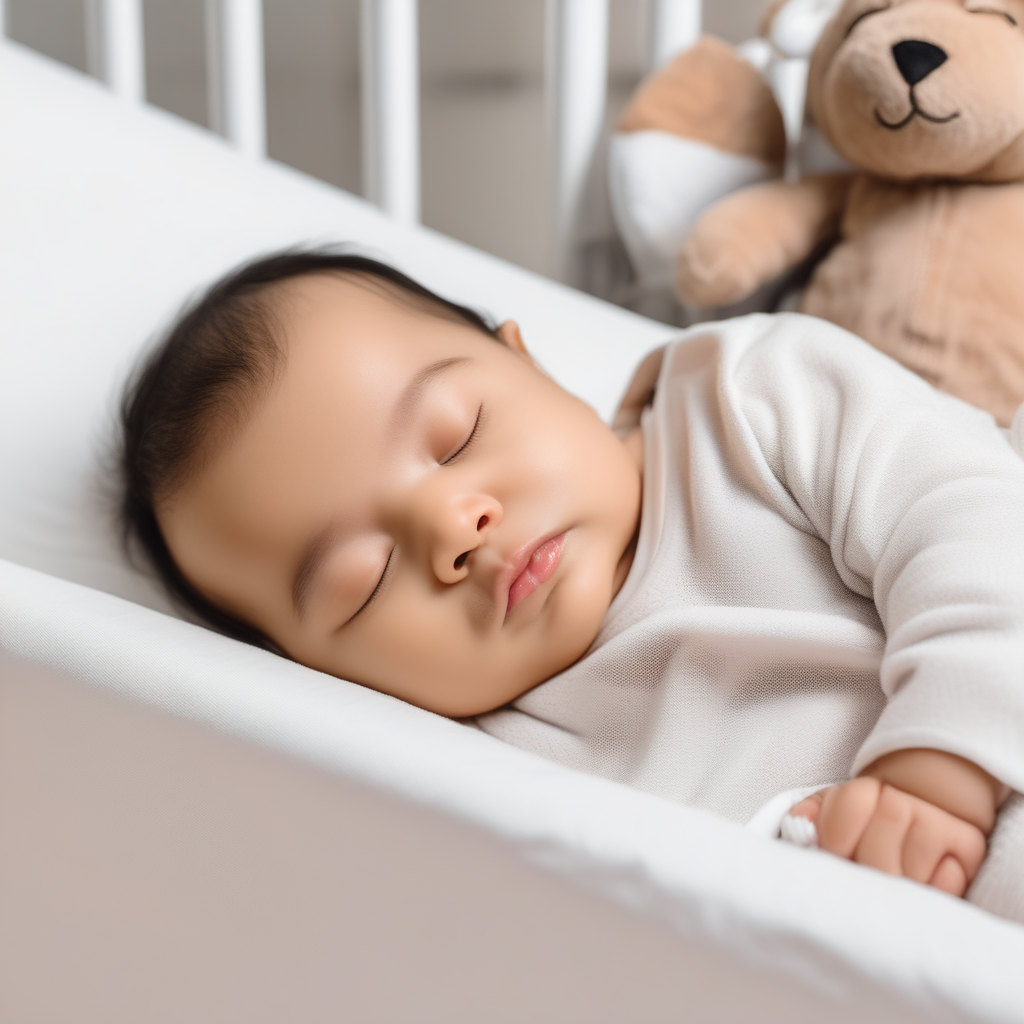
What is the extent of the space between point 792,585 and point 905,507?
9 cm

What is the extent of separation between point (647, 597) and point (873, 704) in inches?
5.7

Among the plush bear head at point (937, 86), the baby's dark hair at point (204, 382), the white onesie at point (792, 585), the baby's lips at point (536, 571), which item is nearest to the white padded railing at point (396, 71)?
the plush bear head at point (937, 86)

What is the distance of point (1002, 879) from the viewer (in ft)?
1.32

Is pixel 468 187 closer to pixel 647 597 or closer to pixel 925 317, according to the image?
pixel 925 317

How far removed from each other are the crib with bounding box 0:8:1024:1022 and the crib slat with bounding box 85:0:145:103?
1.76ft

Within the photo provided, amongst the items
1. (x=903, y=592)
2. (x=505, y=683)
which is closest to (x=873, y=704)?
(x=903, y=592)

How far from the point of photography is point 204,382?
657 millimetres

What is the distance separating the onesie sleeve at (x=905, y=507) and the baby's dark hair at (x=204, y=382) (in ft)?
0.73

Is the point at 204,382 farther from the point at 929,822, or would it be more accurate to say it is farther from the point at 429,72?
the point at 429,72

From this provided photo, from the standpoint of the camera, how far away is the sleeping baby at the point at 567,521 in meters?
0.56

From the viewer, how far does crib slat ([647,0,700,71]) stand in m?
1.17

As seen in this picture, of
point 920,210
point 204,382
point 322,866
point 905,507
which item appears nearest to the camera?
point 322,866

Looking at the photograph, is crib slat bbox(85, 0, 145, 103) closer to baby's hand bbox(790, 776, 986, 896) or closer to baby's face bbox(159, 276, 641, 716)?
baby's face bbox(159, 276, 641, 716)

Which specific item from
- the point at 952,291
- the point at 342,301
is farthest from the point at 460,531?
the point at 952,291
